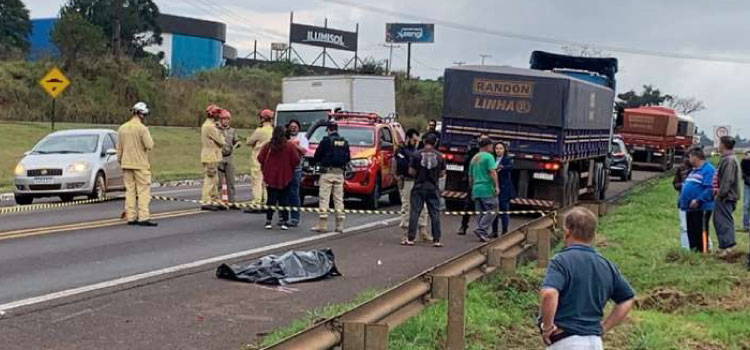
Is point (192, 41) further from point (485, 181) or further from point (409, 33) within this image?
point (485, 181)

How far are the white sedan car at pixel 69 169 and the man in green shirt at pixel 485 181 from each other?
809cm

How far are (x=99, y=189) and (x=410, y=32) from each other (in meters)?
84.5

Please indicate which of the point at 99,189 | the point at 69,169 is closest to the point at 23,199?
the point at 69,169

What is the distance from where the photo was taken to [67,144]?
21859 mm

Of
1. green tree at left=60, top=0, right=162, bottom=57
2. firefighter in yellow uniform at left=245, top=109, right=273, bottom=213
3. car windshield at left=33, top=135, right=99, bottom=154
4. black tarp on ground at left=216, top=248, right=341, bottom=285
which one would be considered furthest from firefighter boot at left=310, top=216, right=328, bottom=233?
green tree at left=60, top=0, right=162, bottom=57

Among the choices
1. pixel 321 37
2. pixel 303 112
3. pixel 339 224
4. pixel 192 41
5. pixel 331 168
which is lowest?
pixel 339 224

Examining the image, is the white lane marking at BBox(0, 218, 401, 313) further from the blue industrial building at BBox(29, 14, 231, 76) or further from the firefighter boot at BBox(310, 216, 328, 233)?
the blue industrial building at BBox(29, 14, 231, 76)

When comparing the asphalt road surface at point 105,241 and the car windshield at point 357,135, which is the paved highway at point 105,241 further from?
the car windshield at point 357,135

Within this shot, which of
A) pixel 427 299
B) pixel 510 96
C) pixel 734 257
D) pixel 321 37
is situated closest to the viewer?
pixel 427 299

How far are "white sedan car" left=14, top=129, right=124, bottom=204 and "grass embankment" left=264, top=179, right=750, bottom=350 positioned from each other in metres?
10.6

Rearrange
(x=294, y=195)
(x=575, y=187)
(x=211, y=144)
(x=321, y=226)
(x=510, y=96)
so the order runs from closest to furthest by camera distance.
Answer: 1. (x=321, y=226)
2. (x=294, y=195)
3. (x=211, y=144)
4. (x=510, y=96)
5. (x=575, y=187)

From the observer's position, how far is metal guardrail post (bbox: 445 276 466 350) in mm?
7902

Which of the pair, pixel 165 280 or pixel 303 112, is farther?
pixel 303 112

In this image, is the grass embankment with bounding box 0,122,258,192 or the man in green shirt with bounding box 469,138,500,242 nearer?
the man in green shirt with bounding box 469,138,500,242
